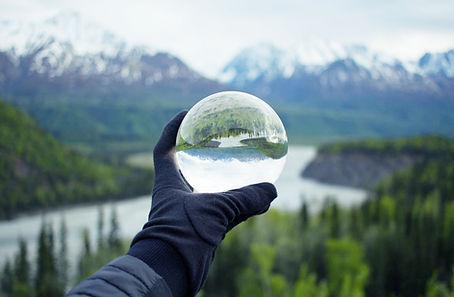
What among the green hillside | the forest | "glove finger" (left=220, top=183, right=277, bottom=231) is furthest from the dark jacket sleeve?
the green hillside

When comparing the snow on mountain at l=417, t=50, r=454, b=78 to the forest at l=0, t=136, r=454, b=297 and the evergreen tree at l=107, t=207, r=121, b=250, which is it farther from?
the evergreen tree at l=107, t=207, r=121, b=250

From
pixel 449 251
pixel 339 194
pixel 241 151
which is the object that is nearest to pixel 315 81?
pixel 339 194

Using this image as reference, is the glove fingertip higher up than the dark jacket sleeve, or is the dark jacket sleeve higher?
the glove fingertip

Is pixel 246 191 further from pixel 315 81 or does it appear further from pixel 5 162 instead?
pixel 315 81

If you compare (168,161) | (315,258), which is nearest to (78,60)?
(315,258)

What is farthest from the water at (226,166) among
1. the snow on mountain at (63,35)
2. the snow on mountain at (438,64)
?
the snow on mountain at (63,35)
